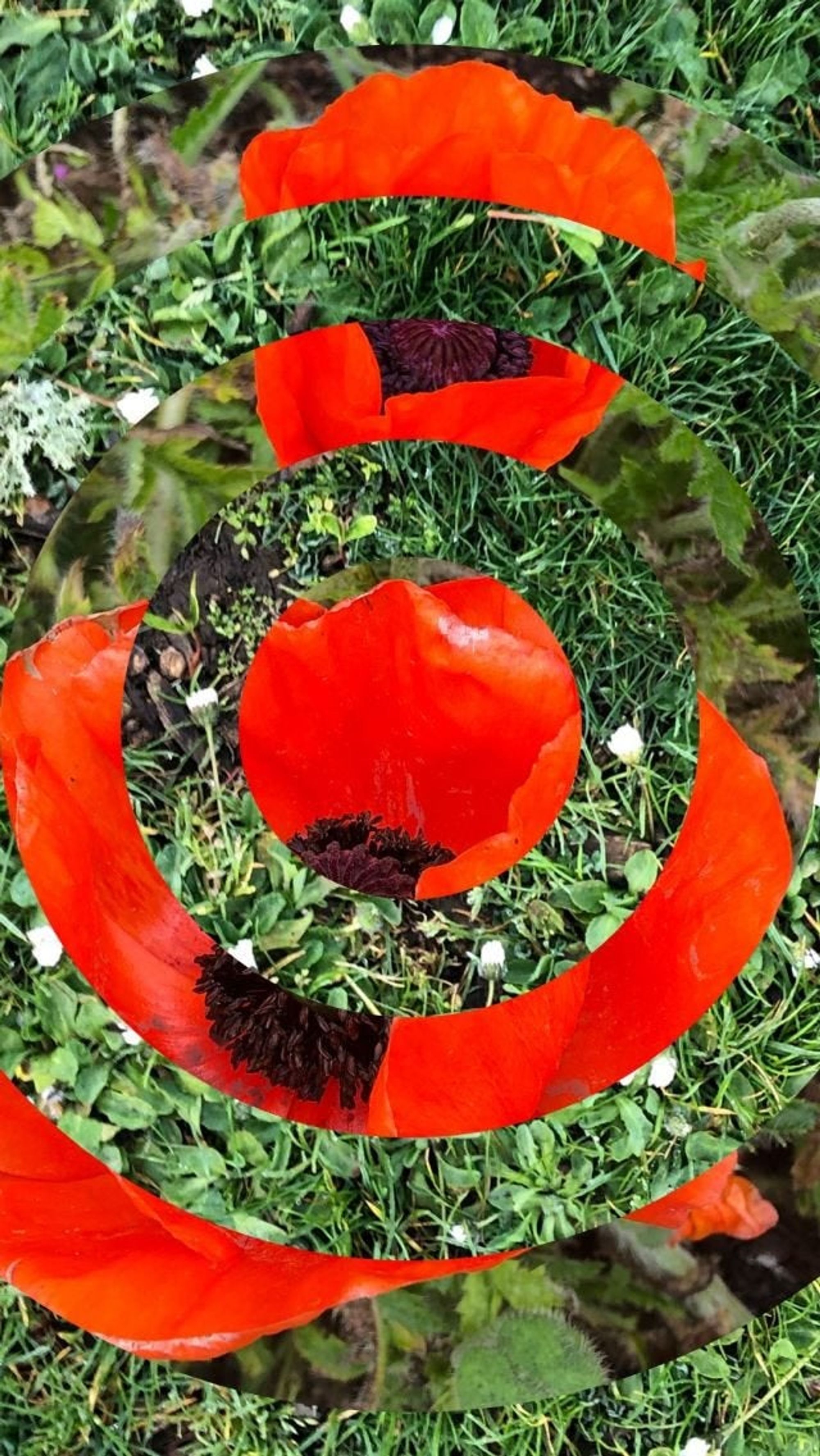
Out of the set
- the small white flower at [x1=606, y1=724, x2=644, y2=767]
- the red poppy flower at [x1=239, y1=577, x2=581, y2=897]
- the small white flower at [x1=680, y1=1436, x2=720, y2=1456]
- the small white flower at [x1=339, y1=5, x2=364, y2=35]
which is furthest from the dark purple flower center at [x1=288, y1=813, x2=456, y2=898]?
the small white flower at [x1=339, y1=5, x2=364, y2=35]

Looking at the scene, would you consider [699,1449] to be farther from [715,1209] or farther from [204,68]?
[204,68]

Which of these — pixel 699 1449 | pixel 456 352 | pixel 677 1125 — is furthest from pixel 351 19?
pixel 699 1449

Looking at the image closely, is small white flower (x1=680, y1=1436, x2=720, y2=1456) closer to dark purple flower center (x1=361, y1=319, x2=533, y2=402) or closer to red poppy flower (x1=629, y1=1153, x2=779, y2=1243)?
red poppy flower (x1=629, y1=1153, x2=779, y2=1243)

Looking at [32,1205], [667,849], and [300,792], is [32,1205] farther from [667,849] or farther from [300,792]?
[667,849]

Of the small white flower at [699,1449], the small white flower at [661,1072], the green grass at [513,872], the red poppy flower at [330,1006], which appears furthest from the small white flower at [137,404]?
the small white flower at [699,1449]

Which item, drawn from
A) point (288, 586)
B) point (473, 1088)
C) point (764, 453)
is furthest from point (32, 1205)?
point (764, 453)

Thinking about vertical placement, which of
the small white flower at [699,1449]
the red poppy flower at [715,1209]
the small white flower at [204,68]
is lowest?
the small white flower at [699,1449]

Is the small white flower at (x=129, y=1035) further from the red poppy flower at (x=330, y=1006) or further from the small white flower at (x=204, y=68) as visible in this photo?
the small white flower at (x=204, y=68)
